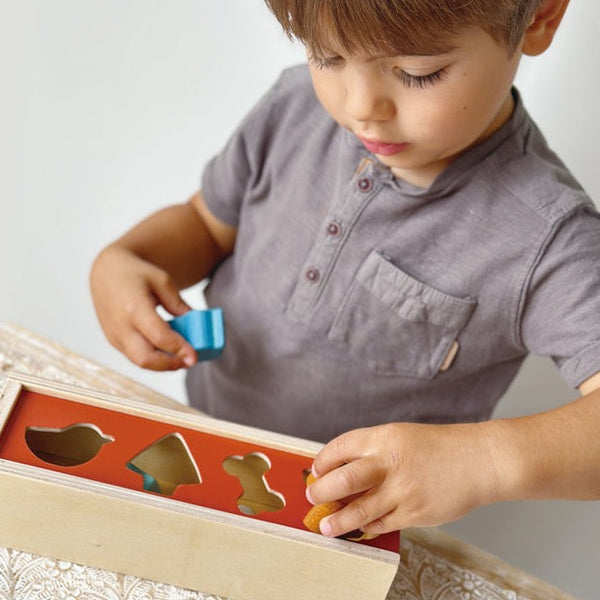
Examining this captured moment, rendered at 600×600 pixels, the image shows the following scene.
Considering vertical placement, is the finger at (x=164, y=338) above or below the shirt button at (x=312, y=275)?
below

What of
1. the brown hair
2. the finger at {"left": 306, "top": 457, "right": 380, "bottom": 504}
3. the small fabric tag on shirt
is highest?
the brown hair

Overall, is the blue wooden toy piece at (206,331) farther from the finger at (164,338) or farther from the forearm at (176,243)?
the forearm at (176,243)

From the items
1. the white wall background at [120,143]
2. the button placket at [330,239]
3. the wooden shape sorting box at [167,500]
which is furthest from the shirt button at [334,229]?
the white wall background at [120,143]

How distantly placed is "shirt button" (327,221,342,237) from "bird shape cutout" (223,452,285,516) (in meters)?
0.22

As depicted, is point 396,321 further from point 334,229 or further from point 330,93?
point 330,93

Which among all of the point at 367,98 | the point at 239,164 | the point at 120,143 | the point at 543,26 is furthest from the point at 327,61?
the point at 120,143

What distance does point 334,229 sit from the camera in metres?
0.69

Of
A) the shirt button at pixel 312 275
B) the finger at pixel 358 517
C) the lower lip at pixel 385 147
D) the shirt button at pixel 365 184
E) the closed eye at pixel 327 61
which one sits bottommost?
the finger at pixel 358 517

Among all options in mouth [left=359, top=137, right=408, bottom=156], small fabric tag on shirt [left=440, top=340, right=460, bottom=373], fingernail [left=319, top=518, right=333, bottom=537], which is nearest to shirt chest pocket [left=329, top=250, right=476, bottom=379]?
small fabric tag on shirt [left=440, top=340, right=460, bottom=373]

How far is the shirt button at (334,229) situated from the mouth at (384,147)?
11 centimetres

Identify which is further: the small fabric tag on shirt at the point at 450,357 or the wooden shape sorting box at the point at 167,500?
the small fabric tag on shirt at the point at 450,357

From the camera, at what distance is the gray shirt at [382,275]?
2.03 ft

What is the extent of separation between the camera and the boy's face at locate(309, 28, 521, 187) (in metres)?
0.51

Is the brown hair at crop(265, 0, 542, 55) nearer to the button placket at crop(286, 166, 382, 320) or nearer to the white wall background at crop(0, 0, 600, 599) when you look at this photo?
the button placket at crop(286, 166, 382, 320)
